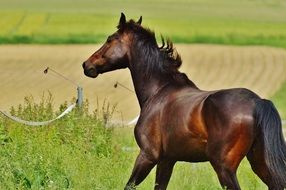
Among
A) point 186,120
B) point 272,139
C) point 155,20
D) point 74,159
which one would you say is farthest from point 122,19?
point 155,20

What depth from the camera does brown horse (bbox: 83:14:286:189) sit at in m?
10.5

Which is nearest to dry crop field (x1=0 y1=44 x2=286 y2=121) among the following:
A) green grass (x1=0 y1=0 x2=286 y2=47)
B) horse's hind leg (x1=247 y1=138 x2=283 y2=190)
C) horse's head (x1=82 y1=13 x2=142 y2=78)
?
green grass (x1=0 y1=0 x2=286 y2=47)

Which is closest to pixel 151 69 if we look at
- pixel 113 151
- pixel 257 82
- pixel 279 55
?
pixel 113 151

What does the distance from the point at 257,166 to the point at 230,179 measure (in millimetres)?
429

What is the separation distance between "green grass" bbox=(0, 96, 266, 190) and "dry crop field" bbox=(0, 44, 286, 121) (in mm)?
15225

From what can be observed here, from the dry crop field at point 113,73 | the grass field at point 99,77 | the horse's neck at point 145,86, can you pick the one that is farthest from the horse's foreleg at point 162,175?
the dry crop field at point 113,73

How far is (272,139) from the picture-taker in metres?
10.6

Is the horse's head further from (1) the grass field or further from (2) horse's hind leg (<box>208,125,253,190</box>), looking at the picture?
(2) horse's hind leg (<box>208,125,253,190</box>)

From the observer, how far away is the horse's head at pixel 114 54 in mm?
12211

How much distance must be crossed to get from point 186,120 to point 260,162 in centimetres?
82

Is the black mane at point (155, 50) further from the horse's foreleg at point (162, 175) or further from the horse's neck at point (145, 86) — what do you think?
the horse's foreleg at point (162, 175)

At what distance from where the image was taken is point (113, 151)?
15.5m

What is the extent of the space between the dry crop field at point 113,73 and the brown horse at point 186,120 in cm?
1933

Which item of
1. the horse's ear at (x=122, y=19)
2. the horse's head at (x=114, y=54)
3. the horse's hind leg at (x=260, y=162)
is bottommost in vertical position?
the horse's hind leg at (x=260, y=162)
